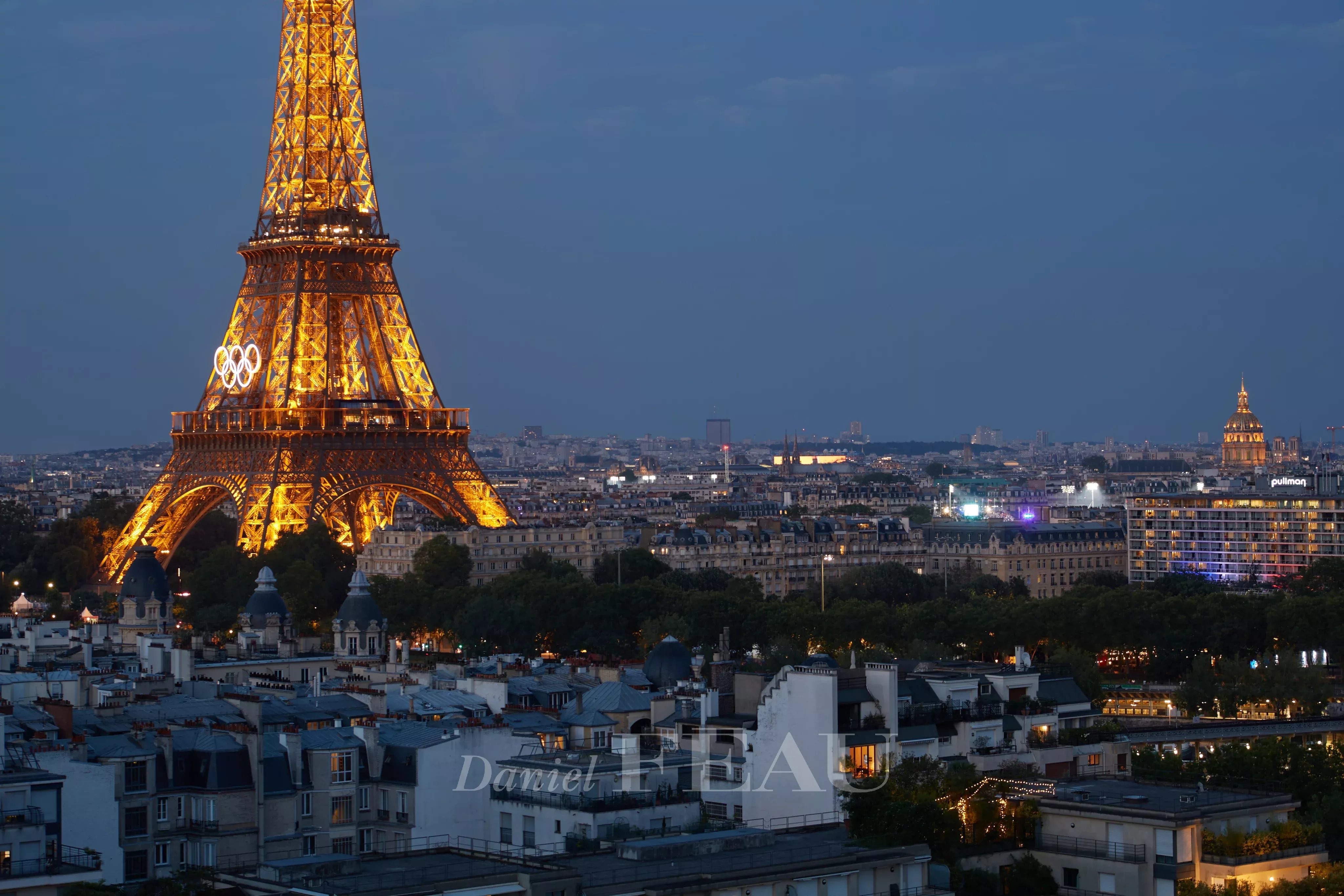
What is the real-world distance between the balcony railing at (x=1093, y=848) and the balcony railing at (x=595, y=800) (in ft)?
17.7

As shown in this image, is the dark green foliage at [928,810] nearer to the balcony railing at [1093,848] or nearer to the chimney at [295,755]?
the balcony railing at [1093,848]

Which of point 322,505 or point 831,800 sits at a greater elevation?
point 322,505

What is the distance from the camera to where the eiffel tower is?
10175 centimetres

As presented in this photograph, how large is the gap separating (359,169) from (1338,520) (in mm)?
51866

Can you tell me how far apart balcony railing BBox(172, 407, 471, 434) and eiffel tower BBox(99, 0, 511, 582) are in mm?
65

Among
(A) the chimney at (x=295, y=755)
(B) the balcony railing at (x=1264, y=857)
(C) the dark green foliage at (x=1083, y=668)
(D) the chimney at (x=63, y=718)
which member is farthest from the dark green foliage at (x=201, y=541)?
(B) the balcony railing at (x=1264, y=857)

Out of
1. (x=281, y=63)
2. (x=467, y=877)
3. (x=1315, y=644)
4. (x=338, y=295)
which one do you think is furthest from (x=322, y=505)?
(x=467, y=877)

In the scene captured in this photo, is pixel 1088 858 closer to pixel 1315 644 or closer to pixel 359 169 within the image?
pixel 1315 644

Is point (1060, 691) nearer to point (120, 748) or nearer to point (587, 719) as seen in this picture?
point (587, 719)

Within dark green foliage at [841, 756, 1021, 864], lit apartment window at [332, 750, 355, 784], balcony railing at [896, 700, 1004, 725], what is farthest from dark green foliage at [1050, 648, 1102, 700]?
lit apartment window at [332, 750, 355, 784]

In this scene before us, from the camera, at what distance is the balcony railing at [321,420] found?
10125 centimetres

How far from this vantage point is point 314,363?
340 feet

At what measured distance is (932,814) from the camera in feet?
122

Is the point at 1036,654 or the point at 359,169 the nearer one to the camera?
the point at 1036,654
